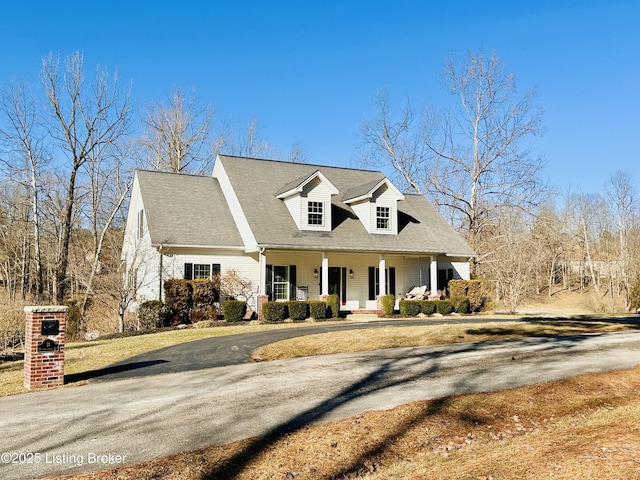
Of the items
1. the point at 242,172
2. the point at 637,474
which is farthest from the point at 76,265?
the point at 637,474

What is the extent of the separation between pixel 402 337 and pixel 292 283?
11.5 m

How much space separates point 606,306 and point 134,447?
39466 mm

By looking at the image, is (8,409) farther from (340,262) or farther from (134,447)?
(340,262)

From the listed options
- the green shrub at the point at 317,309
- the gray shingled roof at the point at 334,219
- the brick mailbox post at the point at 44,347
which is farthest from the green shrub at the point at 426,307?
the brick mailbox post at the point at 44,347

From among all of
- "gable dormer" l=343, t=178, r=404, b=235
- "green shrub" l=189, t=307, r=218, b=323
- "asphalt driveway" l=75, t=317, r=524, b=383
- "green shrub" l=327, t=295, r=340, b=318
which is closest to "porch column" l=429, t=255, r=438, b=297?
"gable dormer" l=343, t=178, r=404, b=235

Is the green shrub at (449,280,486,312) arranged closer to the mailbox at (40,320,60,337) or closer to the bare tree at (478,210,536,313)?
the bare tree at (478,210,536,313)

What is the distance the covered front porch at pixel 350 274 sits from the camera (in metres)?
26.1

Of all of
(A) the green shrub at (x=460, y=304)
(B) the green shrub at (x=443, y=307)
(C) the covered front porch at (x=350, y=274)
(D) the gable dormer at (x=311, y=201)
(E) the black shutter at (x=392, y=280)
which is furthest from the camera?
(E) the black shutter at (x=392, y=280)

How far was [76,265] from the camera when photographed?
2500 cm

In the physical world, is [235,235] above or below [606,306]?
above

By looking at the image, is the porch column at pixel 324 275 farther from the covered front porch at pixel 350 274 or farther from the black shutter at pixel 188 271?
the black shutter at pixel 188 271

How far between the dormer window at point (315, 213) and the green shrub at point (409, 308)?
572 centimetres

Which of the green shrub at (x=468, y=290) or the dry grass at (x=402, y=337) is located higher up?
the green shrub at (x=468, y=290)

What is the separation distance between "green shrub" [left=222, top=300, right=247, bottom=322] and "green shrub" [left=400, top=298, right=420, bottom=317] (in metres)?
8.04
